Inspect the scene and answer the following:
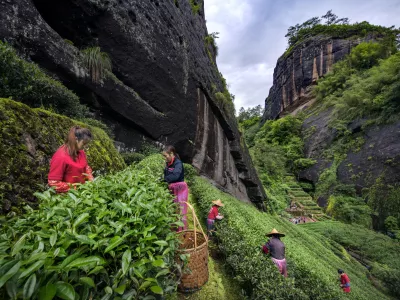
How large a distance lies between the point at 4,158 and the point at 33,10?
213 inches

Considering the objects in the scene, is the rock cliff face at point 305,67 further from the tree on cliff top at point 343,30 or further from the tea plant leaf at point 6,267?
the tea plant leaf at point 6,267

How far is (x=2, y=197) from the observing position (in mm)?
2314

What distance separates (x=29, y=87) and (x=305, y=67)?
42967mm

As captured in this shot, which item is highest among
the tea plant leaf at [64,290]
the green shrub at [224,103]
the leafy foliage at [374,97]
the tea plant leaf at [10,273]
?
the leafy foliage at [374,97]

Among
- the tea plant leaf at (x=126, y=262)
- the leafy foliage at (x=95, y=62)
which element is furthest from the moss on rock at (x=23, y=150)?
the leafy foliage at (x=95, y=62)

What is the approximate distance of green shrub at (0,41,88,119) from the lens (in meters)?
4.19

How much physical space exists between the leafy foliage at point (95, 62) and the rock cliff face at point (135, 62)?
0.65ft

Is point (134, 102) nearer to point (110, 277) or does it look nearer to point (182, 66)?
point (182, 66)

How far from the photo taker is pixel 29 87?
451cm

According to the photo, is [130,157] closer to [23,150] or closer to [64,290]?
[23,150]

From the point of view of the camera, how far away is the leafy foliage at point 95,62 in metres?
7.26

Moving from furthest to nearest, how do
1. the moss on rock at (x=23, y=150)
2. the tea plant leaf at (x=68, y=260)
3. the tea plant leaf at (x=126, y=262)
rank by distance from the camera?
the moss on rock at (x=23, y=150), the tea plant leaf at (x=126, y=262), the tea plant leaf at (x=68, y=260)

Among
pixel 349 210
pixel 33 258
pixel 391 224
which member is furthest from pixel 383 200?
pixel 33 258

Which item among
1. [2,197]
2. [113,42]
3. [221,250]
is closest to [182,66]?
[113,42]
